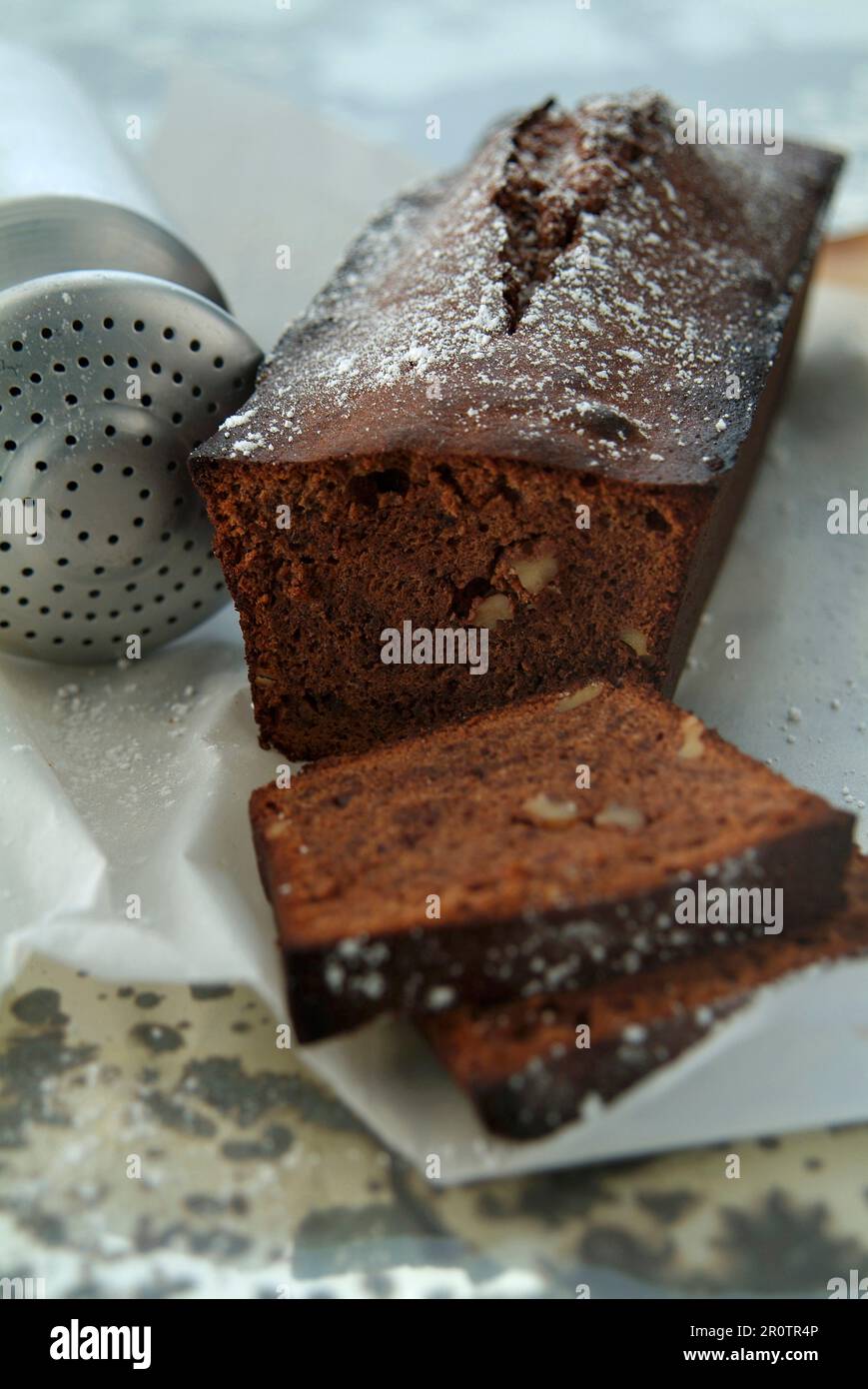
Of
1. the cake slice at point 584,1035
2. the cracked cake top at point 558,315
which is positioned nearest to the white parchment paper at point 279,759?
the cake slice at point 584,1035

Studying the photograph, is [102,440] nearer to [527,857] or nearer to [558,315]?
[558,315]

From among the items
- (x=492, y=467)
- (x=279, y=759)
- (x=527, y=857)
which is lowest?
(x=279, y=759)

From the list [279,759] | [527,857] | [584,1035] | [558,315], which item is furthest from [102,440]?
[584,1035]

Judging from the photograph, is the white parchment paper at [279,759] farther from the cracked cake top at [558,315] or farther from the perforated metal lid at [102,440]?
the cracked cake top at [558,315]

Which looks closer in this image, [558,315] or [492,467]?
[492,467]

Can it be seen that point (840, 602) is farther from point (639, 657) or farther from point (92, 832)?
point (92, 832)

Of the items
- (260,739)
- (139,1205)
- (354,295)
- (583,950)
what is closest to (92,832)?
(260,739)
